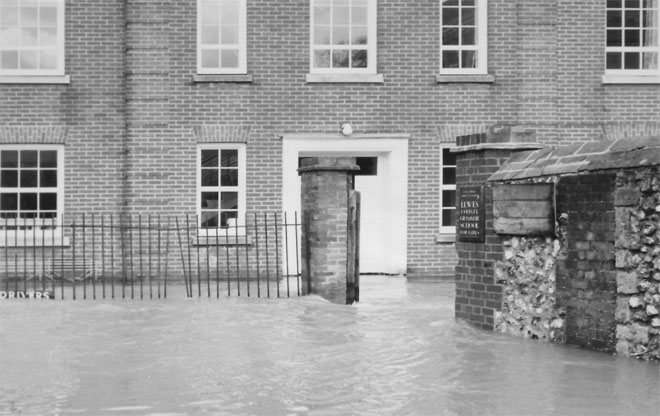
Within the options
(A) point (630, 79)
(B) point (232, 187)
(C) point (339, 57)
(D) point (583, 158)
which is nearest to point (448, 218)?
(C) point (339, 57)

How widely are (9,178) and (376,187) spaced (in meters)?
6.69

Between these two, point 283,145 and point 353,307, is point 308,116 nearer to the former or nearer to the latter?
point 283,145

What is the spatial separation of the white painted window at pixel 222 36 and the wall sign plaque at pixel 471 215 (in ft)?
32.3

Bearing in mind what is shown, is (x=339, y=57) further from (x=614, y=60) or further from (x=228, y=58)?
(x=614, y=60)

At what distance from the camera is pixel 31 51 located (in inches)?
894

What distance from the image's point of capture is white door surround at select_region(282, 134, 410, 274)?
22688mm

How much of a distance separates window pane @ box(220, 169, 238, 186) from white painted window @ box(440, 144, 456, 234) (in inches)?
148

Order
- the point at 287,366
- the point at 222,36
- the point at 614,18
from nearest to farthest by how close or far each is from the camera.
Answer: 1. the point at 287,366
2. the point at 222,36
3. the point at 614,18

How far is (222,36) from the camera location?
22734 mm

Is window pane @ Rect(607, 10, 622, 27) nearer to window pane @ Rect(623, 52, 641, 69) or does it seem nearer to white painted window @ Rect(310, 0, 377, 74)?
window pane @ Rect(623, 52, 641, 69)

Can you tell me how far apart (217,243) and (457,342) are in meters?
9.64

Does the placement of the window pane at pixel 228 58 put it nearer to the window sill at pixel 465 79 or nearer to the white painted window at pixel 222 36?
the white painted window at pixel 222 36

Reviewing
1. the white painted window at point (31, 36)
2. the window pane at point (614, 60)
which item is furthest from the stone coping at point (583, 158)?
the white painted window at point (31, 36)

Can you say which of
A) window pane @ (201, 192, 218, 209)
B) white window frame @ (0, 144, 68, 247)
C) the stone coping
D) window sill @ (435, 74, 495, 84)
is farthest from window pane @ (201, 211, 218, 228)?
the stone coping
